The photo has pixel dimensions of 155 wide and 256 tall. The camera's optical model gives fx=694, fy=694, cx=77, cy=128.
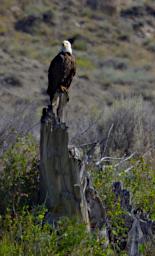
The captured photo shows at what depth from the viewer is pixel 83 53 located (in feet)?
114

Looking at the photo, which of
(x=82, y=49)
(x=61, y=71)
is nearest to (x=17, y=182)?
(x=61, y=71)

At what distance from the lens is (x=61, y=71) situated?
7078 mm

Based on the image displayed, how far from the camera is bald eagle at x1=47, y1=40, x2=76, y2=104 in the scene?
7102 mm

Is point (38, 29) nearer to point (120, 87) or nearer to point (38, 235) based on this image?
point (120, 87)

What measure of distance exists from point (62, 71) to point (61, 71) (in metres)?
0.01

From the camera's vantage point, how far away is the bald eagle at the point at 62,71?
23.3ft

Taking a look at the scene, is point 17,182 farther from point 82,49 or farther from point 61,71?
point 82,49

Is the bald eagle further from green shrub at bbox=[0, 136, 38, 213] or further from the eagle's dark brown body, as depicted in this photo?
green shrub at bbox=[0, 136, 38, 213]

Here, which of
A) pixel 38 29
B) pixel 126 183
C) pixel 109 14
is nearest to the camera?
pixel 126 183

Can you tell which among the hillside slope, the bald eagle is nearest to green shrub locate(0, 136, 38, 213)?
the bald eagle

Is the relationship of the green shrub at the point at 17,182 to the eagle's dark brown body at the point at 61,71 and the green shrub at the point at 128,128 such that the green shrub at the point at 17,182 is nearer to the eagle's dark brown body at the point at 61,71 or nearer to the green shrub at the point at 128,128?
the eagle's dark brown body at the point at 61,71

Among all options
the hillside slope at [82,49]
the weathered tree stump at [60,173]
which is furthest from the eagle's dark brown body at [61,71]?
the hillside slope at [82,49]

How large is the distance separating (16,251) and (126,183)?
2296 mm

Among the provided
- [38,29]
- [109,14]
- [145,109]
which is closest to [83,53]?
[38,29]
